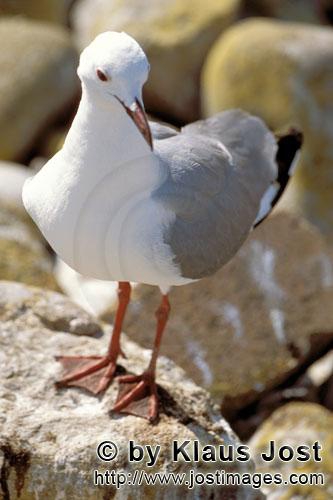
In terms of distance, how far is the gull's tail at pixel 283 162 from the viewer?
5668 mm

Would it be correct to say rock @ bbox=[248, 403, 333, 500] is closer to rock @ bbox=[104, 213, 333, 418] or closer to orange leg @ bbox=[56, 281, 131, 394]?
rock @ bbox=[104, 213, 333, 418]

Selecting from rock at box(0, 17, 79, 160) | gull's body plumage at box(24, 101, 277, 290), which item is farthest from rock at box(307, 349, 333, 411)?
rock at box(0, 17, 79, 160)

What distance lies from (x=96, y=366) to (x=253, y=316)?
2.07 m

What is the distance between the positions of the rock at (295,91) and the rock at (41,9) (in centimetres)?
278

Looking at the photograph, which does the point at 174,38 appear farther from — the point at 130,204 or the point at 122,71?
the point at 122,71

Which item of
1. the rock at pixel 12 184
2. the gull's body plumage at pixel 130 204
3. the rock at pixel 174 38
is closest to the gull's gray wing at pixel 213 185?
the gull's body plumage at pixel 130 204

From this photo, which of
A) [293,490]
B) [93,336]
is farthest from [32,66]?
[293,490]

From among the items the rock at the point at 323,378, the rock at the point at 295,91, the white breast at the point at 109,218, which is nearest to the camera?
the white breast at the point at 109,218

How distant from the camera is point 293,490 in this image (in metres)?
5.92

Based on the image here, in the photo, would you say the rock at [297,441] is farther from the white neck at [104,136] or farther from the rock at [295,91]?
the rock at [295,91]

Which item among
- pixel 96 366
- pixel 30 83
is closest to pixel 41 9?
pixel 30 83

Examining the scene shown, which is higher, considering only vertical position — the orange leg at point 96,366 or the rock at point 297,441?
the orange leg at point 96,366

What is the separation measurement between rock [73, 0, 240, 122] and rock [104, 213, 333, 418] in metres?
3.33

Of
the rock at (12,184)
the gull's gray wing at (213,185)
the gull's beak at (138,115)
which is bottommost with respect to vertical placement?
the rock at (12,184)
